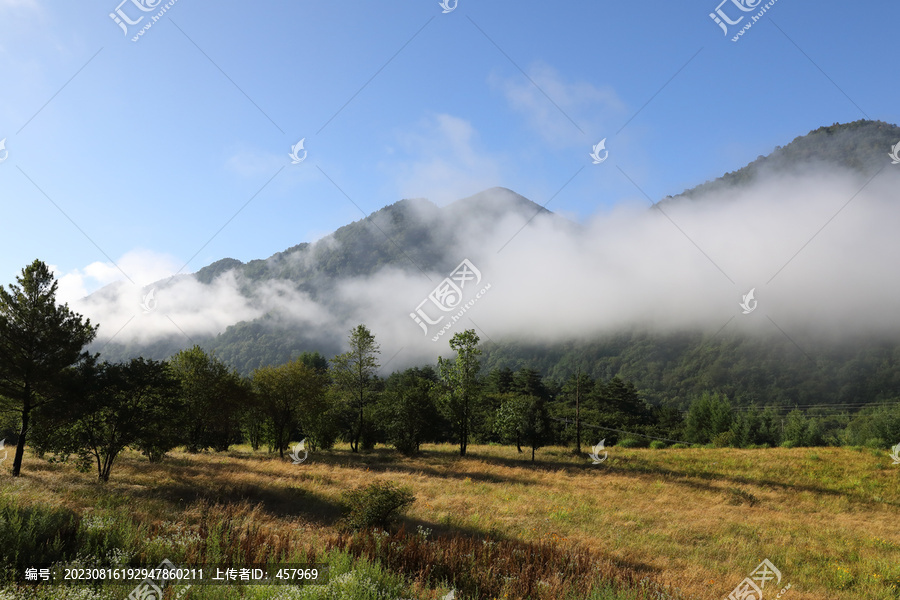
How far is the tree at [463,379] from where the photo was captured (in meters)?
44.8

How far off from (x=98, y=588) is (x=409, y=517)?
13190mm

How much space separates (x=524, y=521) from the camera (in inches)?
741

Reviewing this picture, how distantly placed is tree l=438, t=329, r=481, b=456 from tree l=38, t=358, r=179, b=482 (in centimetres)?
2559

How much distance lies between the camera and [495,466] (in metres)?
37.8

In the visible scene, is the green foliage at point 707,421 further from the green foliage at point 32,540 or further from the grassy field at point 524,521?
the green foliage at point 32,540

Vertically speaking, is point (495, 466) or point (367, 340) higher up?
point (367, 340)

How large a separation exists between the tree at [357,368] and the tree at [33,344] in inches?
998

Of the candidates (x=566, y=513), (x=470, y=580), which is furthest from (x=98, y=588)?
(x=566, y=513)

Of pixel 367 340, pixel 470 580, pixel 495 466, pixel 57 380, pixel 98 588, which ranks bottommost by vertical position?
pixel 495 466

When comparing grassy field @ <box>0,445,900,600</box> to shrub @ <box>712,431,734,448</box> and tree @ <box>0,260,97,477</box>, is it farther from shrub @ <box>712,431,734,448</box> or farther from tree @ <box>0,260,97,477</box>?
shrub @ <box>712,431,734,448</box>

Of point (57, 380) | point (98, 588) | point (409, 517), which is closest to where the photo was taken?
point (98, 588)

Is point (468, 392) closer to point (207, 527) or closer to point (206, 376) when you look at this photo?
point (206, 376)

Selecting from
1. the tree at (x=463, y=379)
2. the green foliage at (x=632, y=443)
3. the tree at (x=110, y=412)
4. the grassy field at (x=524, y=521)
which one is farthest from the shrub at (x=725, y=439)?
the tree at (x=110, y=412)

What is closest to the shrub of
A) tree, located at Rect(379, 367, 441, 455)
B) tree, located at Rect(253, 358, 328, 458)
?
tree, located at Rect(379, 367, 441, 455)
